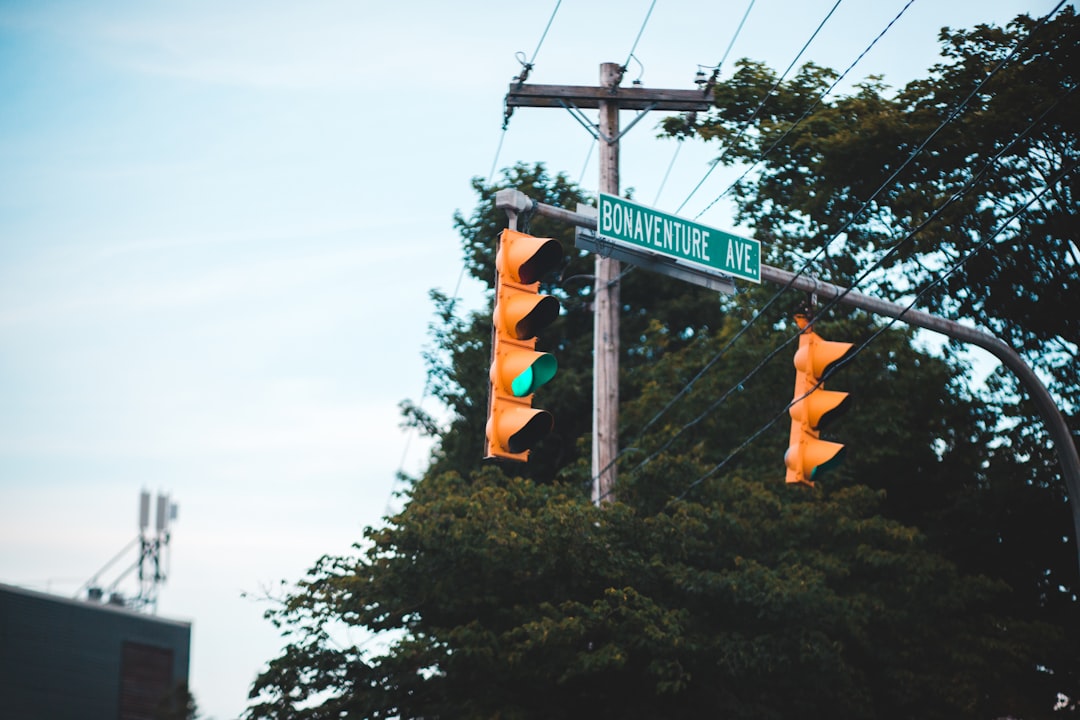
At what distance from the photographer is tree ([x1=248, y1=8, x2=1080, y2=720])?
16547mm

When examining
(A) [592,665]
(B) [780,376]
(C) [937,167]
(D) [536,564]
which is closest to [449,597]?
(D) [536,564]

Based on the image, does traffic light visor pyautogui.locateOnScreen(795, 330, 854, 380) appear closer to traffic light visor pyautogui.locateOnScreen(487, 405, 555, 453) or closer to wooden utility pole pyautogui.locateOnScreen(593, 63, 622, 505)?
traffic light visor pyautogui.locateOnScreen(487, 405, 555, 453)

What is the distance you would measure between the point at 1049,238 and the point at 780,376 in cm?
531

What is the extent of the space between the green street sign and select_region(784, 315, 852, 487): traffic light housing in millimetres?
821

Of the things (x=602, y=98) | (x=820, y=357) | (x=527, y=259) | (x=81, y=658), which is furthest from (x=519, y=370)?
(x=81, y=658)

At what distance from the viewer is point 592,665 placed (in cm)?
1577

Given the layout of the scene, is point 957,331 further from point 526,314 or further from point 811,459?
point 526,314

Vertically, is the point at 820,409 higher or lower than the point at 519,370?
higher

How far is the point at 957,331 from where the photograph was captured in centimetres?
1032

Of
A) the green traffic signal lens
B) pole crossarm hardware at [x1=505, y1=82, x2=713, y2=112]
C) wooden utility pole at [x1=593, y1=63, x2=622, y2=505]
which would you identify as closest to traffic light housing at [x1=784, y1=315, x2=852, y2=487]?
the green traffic signal lens

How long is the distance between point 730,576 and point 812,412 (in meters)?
8.06

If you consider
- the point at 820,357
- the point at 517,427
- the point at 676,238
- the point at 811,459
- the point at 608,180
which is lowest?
the point at 517,427

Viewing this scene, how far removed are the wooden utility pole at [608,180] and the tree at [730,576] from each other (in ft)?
2.17

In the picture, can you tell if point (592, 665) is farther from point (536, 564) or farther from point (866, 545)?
point (866, 545)
